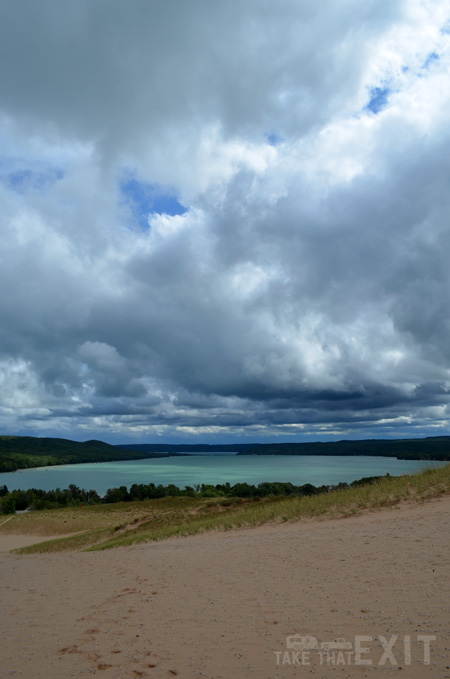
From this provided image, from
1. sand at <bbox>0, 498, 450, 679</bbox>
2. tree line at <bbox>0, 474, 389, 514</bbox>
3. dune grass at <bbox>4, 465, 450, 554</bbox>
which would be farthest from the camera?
tree line at <bbox>0, 474, 389, 514</bbox>

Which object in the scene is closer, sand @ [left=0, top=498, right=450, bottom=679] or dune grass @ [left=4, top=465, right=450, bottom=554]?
sand @ [left=0, top=498, right=450, bottom=679]

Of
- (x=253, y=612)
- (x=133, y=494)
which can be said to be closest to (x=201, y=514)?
(x=253, y=612)

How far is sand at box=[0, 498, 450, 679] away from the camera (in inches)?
219

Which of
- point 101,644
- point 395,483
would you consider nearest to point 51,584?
point 101,644

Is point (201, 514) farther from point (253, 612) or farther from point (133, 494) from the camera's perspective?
point (133, 494)

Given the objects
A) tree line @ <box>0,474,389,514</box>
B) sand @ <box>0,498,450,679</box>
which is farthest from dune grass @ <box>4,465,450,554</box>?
tree line @ <box>0,474,389,514</box>

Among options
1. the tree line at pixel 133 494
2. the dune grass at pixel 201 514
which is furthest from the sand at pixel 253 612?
the tree line at pixel 133 494

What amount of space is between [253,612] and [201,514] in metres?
26.1

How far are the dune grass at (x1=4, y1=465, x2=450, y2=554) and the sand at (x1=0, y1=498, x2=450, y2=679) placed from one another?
4.52 meters

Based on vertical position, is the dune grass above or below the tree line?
above

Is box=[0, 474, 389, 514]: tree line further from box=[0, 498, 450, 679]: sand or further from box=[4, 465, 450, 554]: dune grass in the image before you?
box=[0, 498, 450, 679]: sand

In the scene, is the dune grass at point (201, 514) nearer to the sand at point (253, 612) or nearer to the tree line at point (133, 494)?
the sand at point (253, 612)

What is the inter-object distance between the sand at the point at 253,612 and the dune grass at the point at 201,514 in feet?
14.8

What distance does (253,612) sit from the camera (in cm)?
759
